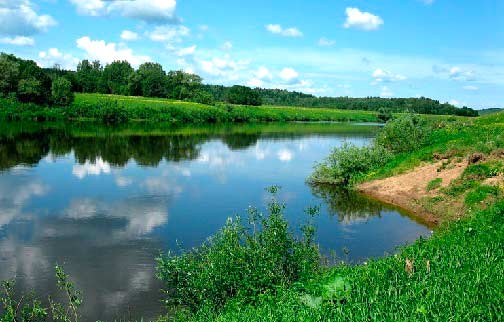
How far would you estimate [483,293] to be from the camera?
8.68 m

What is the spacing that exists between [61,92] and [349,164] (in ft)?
254

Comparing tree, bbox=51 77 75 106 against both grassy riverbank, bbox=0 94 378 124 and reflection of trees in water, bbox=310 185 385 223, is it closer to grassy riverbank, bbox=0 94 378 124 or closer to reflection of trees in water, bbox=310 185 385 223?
grassy riverbank, bbox=0 94 378 124

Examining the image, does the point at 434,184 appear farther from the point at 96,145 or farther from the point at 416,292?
the point at 96,145

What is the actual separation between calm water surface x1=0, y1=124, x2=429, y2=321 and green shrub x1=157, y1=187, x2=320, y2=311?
6.81 ft

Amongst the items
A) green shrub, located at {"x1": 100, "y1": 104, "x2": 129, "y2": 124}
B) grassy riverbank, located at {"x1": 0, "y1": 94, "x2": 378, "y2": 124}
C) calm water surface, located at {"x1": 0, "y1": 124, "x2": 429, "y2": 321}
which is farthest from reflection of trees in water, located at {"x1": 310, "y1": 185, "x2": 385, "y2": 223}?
grassy riverbank, located at {"x1": 0, "y1": 94, "x2": 378, "y2": 124}

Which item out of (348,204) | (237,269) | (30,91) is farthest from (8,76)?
(237,269)

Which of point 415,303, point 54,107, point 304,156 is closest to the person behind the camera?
point 415,303

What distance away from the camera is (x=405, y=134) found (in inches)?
1483

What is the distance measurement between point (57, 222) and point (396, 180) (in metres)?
20.4

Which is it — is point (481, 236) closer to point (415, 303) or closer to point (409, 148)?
point (415, 303)

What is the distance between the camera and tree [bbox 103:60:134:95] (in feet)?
465

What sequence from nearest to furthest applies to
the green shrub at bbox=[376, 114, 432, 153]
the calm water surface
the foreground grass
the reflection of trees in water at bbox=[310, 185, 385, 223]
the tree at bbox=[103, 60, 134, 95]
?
1. the foreground grass
2. the calm water surface
3. the reflection of trees in water at bbox=[310, 185, 385, 223]
4. the green shrub at bbox=[376, 114, 432, 153]
5. the tree at bbox=[103, 60, 134, 95]

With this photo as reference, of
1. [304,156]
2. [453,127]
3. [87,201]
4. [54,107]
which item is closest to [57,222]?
[87,201]

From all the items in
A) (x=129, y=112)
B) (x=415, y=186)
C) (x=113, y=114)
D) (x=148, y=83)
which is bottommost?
(x=415, y=186)
